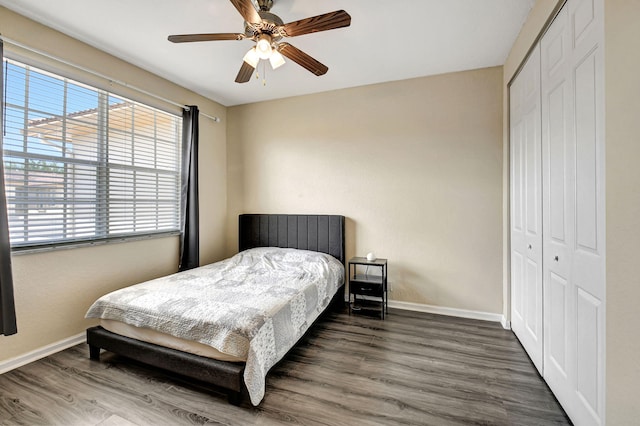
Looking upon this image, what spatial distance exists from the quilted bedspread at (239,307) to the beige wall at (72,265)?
0.47 m

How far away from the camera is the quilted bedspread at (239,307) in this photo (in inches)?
66.2

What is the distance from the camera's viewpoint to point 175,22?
2188 mm

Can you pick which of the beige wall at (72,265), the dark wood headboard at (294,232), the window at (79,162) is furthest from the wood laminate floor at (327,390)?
the dark wood headboard at (294,232)

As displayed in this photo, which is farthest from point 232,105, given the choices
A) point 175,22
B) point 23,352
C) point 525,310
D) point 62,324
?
point 525,310

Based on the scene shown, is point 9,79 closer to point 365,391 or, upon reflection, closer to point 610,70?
point 365,391

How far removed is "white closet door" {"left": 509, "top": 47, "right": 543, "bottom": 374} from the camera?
1989 mm

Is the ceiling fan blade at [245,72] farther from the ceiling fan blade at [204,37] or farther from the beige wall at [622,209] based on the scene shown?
the beige wall at [622,209]

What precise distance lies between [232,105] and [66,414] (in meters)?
3.78

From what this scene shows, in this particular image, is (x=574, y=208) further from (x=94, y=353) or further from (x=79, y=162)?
(x=79, y=162)

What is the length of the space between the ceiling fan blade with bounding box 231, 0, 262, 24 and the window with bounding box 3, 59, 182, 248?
1.91 meters

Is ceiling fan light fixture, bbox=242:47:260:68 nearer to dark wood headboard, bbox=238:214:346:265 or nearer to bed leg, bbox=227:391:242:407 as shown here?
dark wood headboard, bbox=238:214:346:265

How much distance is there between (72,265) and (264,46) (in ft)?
8.24

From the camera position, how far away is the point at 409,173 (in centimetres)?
320

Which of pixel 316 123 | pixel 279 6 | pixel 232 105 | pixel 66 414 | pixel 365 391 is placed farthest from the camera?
pixel 232 105
